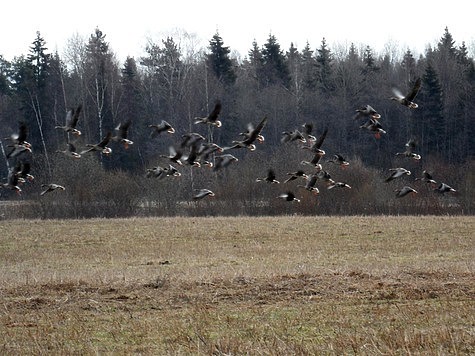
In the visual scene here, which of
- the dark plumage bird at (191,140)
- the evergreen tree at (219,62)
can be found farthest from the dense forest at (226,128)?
the dark plumage bird at (191,140)

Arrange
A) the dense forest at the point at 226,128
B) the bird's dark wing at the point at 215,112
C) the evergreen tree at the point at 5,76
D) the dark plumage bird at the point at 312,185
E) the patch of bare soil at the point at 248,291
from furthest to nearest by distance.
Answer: the evergreen tree at the point at 5,76 < the dense forest at the point at 226,128 < the dark plumage bird at the point at 312,185 < the bird's dark wing at the point at 215,112 < the patch of bare soil at the point at 248,291

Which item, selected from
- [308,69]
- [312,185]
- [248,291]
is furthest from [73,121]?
[308,69]

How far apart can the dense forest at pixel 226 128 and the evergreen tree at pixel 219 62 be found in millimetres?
115

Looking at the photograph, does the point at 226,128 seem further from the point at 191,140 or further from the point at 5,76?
the point at 191,140

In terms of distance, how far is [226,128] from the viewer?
6069 centimetres

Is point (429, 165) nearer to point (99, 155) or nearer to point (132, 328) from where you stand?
point (99, 155)

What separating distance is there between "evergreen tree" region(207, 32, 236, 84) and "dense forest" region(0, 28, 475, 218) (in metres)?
0.12

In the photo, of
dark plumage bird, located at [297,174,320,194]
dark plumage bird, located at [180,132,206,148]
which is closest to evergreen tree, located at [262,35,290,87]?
dark plumage bird, located at [297,174,320,194]

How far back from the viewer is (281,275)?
17688mm

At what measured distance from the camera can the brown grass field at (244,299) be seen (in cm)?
1084

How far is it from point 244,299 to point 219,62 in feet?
160

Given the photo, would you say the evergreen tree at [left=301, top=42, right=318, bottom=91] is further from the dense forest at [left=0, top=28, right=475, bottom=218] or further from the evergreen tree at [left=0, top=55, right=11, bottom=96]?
the evergreen tree at [left=0, top=55, right=11, bottom=96]

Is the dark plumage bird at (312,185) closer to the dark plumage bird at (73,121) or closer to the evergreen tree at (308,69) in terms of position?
the dark plumage bird at (73,121)

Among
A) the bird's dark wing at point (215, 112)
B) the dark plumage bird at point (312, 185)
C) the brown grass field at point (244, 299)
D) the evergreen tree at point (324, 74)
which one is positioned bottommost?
the brown grass field at point (244, 299)
